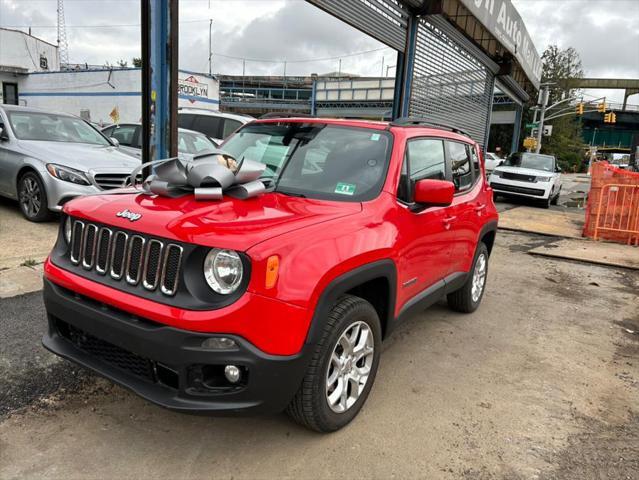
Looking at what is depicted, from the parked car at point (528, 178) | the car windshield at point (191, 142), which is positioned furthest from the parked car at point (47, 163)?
the parked car at point (528, 178)

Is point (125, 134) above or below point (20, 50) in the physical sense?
below

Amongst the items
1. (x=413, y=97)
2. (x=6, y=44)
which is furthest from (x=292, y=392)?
(x=6, y=44)

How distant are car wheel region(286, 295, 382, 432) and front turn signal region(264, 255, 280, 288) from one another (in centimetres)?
44

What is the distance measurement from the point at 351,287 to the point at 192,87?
59.2 ft

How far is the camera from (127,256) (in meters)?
2.49

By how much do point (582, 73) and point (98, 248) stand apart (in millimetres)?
52609

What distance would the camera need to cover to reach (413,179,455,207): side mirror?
3215 mm

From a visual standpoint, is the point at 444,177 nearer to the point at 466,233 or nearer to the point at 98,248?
the point at 466,233

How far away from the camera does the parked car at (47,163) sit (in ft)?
21.0

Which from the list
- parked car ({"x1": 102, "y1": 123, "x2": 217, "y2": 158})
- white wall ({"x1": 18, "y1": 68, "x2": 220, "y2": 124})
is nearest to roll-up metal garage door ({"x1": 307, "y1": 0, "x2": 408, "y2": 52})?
parked car ({"x1": 102, "y1": 123, "x2": 217, "y2": 158})

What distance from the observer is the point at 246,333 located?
2.23m

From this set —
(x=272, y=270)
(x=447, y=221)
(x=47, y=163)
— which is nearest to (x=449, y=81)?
(x=47, y=163)

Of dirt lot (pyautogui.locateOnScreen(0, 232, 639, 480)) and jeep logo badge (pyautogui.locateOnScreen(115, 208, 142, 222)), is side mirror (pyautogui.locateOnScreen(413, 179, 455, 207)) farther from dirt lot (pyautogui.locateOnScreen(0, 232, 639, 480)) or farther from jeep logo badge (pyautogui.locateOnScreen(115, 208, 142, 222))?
jeep logo badge (pyautogui.locateOnScreen(115, 208, 142, 222))

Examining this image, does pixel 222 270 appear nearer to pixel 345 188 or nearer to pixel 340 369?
pixel 340 369
